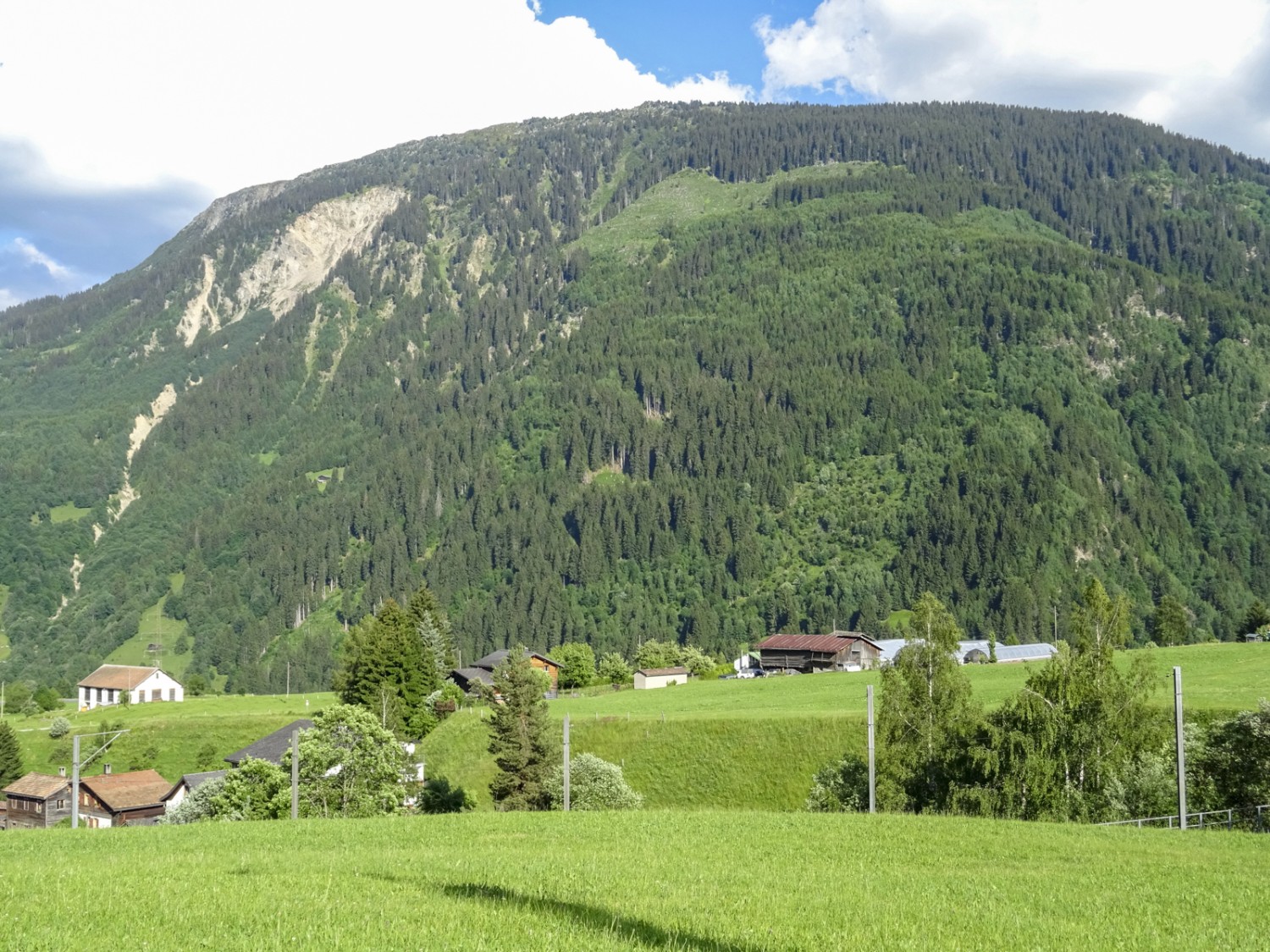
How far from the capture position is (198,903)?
1511 centimetres

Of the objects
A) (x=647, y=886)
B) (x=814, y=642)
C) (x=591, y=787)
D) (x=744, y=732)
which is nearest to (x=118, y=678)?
(x=814, y=642)

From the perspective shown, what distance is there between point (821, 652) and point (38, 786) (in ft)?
301

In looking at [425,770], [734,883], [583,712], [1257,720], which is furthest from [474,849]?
[583,712]

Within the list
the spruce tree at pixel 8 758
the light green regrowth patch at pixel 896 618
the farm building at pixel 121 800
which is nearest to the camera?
the farm building at pixel 121 800

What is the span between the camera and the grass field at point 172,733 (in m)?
94.8

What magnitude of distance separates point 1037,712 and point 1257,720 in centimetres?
937

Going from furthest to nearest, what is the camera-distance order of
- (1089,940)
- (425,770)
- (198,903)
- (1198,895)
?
1. (425,770)
2. (1198,895)
3. (198,903)
4. (1089,940)

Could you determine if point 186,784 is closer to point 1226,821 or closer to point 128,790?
point 128,790

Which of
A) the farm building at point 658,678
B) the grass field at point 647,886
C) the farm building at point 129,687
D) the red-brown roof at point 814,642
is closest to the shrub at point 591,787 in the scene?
the grass field at point 647,886

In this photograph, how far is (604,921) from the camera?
14.1 m

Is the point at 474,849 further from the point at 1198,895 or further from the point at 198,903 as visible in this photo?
the point at 1198,895

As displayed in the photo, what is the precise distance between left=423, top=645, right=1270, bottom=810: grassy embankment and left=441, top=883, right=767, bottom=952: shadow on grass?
4443cm

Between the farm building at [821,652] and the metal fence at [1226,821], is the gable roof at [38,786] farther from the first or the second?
the farm building at [821,652]

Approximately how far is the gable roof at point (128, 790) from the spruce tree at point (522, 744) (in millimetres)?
31337
